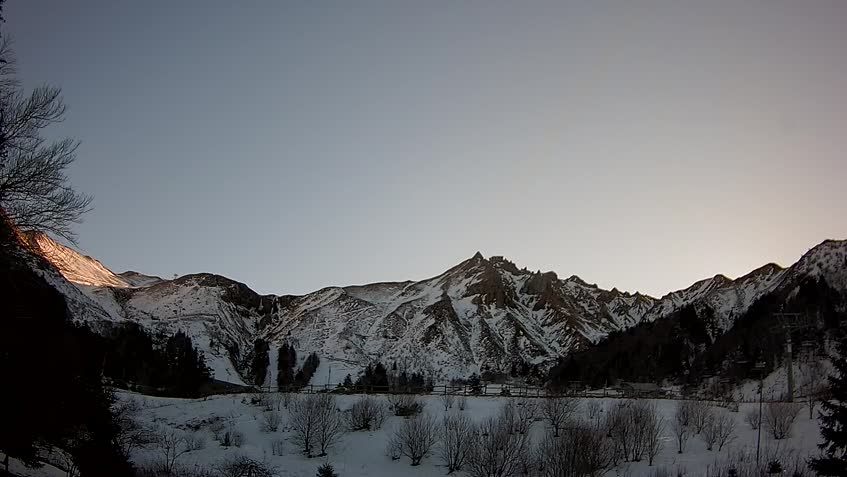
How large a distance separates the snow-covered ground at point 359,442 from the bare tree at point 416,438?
0.68 m

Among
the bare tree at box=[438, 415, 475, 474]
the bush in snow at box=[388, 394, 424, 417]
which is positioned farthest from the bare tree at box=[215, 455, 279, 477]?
the bush in snow at box=[388, 394, 424, 417]

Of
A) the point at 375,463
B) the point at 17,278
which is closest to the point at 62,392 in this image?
the point at 17,278

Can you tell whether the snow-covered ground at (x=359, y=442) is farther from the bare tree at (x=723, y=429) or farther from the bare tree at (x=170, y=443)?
the bare tree at (x=170, y=443)

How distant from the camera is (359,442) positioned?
55.2m

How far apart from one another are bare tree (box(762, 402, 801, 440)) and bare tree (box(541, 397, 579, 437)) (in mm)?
14105

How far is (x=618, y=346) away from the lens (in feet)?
417

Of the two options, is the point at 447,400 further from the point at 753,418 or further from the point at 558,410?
the point at 753,418

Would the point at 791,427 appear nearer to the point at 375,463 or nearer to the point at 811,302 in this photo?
the point at 375,463

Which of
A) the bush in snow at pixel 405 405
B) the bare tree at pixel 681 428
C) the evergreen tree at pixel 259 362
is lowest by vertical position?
the evergreen tree at pixel 259 362

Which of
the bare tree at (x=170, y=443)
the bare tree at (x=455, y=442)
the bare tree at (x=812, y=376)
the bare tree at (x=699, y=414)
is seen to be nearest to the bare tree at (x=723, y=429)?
the bare tree at (x=699, y=414)

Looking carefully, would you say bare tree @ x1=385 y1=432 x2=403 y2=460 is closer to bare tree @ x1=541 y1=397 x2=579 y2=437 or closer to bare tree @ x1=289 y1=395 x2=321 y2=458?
bare tree @ x1=289 y1=395 x2=321 y2=458

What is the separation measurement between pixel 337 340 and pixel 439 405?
138183mm

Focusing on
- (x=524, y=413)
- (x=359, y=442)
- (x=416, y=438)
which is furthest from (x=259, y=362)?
(x=416, y=438)

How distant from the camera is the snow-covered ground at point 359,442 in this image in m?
43.2
